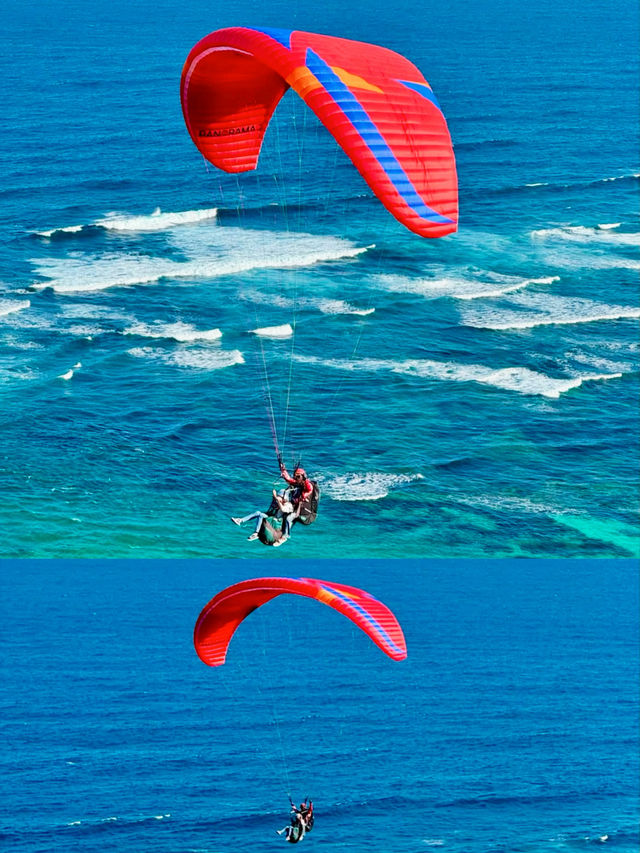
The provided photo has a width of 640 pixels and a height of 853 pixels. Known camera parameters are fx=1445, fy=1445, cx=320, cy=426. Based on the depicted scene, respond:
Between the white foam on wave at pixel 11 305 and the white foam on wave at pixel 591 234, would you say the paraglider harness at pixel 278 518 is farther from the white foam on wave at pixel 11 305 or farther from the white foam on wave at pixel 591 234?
the white foam on wave at pixel 591 234

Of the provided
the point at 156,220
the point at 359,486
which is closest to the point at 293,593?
the point at 359,486

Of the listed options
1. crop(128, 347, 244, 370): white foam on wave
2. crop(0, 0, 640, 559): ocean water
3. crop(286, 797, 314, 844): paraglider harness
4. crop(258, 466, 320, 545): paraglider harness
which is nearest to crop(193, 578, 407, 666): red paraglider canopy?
crop(258, 466, 320, 545): paraglider harness

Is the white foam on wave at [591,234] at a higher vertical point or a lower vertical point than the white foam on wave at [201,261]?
higher

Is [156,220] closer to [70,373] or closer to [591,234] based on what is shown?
[70,373]

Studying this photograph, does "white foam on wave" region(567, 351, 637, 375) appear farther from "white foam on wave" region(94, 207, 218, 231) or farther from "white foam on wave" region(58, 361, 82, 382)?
"white foam on wave" region(58, 361, 82, 382)

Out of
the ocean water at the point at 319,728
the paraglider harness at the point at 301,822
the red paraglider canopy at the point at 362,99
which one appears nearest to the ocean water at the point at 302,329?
the ocean water at the point at 319,728

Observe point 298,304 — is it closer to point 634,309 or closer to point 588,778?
point 634,309
